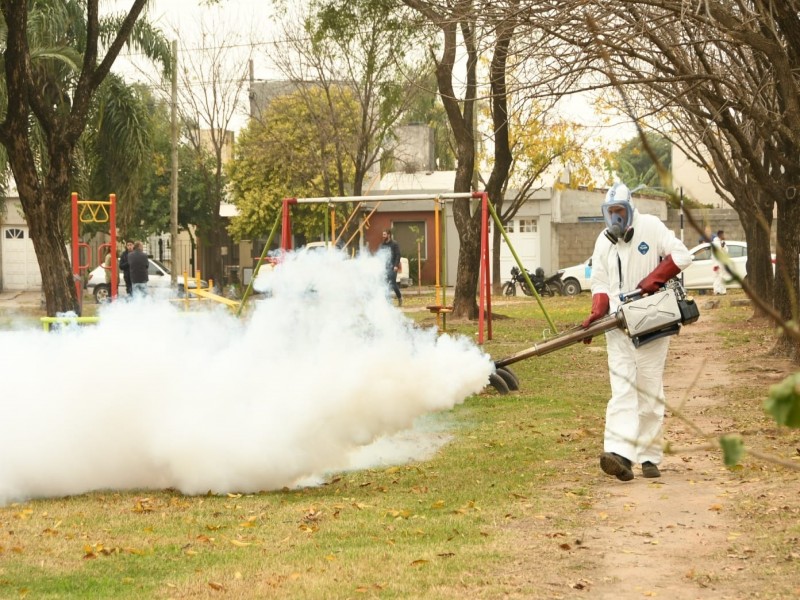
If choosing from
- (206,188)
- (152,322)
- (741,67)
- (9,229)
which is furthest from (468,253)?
(9,229)

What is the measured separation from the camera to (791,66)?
12727 mm

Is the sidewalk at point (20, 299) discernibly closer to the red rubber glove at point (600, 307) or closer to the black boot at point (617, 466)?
the red rubber glove at point (600, 307)

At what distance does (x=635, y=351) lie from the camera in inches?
349

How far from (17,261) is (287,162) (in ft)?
45.6

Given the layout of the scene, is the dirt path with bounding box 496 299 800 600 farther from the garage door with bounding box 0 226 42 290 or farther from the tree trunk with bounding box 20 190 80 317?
the garage door with bounding box 0 226 42 290

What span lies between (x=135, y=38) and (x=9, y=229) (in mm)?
25193

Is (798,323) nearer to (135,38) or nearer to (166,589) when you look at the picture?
(166,589)

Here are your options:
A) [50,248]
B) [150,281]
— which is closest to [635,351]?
[50,248]

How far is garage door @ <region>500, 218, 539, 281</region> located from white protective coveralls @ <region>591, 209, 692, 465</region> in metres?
41.6

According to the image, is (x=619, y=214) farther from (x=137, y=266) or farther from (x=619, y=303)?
(x=137, y=266)

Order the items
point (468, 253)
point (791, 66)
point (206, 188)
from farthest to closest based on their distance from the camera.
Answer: point (206, 188) < point (468, 253) < point (791, 66)

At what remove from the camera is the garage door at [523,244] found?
5094 centimetres

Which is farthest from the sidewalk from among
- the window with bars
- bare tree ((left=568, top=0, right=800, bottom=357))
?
bare tree ((left=568, top=0, right=800, bottom=357))

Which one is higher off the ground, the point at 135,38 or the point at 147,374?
the point at 135,38
